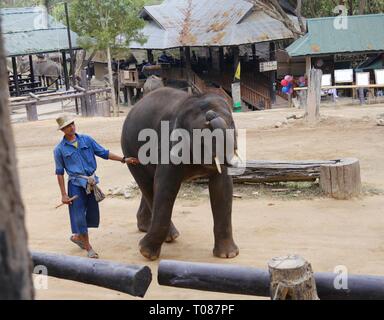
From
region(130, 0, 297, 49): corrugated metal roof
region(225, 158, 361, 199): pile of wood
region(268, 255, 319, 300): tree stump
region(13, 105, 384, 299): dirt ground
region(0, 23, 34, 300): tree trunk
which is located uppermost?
region(130, 0, 297, 49): corrugated metal roof

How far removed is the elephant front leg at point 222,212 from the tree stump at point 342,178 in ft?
8.10

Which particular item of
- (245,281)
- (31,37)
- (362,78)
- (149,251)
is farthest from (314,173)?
(31,37)

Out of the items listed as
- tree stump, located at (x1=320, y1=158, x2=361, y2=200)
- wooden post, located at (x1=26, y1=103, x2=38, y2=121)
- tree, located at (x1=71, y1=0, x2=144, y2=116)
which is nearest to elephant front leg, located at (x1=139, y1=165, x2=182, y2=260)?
tree stump, located at (x1=320, y1=158, x2=361, y2=200)

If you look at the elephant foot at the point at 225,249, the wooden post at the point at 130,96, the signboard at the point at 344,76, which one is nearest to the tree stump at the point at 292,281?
the elephant foot at the point at 225,249

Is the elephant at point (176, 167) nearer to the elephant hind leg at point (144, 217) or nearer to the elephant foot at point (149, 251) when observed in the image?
the elephant foot at point (149, 251)

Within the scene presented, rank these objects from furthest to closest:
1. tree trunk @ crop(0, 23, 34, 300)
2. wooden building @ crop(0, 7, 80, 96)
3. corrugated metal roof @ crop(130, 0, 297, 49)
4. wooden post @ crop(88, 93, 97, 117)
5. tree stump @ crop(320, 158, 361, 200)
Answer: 1. wooden building @ crop(0, 7, 80, 96)
2. corrugated metal roof @ crop(130, 0, 297, 49)
3. wooden post @ crop(88, 93, 97, 117)
4. tree stump @ crop(320, 158, 361, 200)
5. tree trunk @ crop(0, 23, 34, 300)

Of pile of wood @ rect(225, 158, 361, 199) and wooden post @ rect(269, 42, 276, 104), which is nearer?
pile of wood @ rect(225, 158, 361, 199)

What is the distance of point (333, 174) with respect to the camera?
27.7 ft

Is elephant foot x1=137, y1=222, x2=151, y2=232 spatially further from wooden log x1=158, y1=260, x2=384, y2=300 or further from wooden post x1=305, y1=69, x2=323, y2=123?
wooden post x1=305, y1=69, x2=323, y2=123

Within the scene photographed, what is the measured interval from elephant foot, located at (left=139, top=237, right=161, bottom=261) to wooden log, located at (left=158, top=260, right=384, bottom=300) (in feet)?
9.23

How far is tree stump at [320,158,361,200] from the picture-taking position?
8.38m

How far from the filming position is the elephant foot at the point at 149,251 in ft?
21.4

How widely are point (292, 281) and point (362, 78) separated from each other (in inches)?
732
